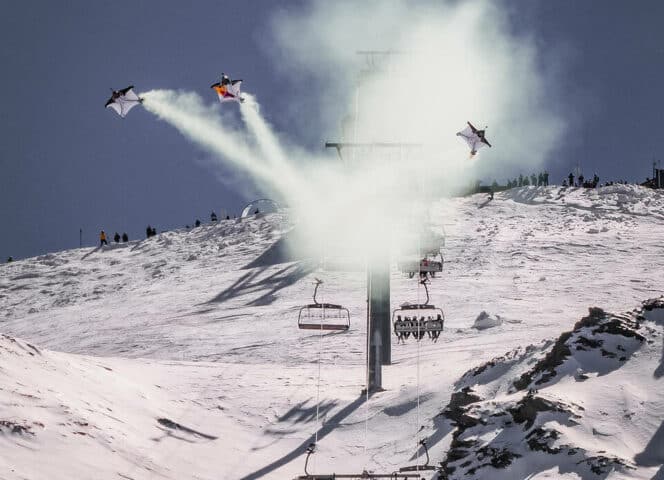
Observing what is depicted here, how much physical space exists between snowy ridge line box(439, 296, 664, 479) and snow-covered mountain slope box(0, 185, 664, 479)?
0.22 m

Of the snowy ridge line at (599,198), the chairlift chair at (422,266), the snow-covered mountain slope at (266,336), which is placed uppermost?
the snowy ridge line at (599,198)

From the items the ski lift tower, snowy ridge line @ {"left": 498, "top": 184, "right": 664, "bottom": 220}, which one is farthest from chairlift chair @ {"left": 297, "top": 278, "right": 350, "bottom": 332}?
snowy ridge line @ {"left": 498, "top": 184, "right": 664, "bottom": 220}

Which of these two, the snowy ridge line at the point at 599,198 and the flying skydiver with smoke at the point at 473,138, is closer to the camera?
the flying skydiver with smoke at the point at 473,138

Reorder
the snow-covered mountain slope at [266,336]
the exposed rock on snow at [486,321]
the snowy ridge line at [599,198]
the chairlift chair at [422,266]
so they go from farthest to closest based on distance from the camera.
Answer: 1. the snowy ridge line at [599,198]
2. the exposed rock on snow at [486,321]
3. the chairlift chair at [422,266]
4. the snow-covered mountain slope at [266,336]

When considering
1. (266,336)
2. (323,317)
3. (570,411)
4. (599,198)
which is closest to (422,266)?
(323,317)

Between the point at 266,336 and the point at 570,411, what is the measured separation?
2081cm

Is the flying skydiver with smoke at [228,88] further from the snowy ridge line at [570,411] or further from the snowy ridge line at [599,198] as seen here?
the snowy ridge line at [599,198]

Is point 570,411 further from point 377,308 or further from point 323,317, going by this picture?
point 377,308

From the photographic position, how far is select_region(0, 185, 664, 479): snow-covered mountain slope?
21453mm

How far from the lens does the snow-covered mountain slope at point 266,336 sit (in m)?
21.5

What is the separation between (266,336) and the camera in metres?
37.8

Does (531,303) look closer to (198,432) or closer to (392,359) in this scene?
(392,359)

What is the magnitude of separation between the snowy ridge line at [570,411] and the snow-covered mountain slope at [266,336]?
223 millimetres

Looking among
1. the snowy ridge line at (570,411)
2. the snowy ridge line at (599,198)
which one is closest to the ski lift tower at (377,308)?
the snowy ridge line at (570,411)
